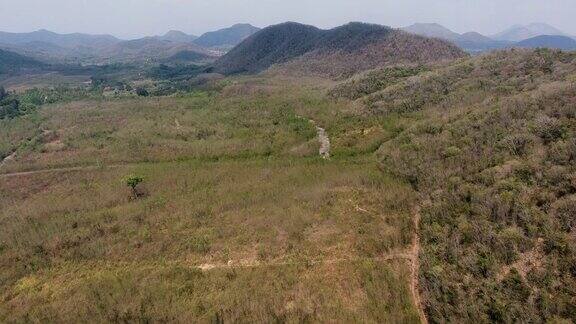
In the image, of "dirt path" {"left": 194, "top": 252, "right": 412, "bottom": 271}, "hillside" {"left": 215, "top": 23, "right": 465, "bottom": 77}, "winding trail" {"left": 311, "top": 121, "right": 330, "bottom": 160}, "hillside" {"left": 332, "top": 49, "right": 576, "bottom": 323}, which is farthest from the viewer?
"hillside" {"left": 215, "top": 23, "right": 465, "bottom": 77}

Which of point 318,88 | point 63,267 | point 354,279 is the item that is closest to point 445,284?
point 354,279

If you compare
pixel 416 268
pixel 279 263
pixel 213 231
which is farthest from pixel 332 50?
pixel 416 268

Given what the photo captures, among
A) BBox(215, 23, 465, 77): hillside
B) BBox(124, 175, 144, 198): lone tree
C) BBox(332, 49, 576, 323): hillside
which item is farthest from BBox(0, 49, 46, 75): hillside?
BBox(332, 49, 576, 323): hillside

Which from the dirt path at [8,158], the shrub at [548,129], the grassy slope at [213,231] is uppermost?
the shrub at [548,129]

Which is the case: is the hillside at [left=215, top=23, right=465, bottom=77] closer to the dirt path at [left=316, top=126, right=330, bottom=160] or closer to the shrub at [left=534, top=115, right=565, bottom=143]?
the dirt path at [left=316, top=126, right=330, bottom=160]

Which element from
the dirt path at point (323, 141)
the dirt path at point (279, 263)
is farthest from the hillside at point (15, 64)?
the dirt path at point (279, 263)

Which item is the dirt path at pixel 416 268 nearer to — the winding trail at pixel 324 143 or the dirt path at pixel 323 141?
the winding trail at pixel 324 143
